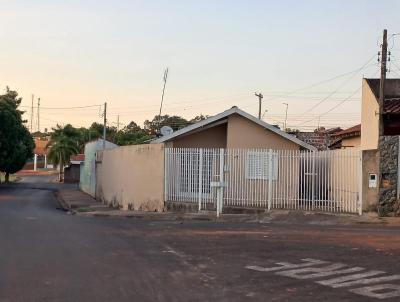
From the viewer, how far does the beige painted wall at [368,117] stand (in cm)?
2362

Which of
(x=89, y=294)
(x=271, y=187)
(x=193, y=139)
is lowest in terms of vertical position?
(x=89, y=294)

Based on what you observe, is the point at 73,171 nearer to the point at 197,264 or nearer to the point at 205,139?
the point at 205,139

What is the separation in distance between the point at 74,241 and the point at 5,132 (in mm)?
43046

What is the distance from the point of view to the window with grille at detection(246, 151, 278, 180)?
21891mm

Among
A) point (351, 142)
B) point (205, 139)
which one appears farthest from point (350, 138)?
point (205, 139)

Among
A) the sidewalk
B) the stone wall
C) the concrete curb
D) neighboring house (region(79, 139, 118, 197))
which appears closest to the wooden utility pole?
the stone wall

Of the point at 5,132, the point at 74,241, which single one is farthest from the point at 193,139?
the point at 5,132

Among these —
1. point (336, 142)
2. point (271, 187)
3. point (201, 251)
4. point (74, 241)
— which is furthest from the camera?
point (336, 142)

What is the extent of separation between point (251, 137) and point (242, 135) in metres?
0.43

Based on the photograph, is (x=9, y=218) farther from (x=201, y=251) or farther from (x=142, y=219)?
(x=201, y=251)

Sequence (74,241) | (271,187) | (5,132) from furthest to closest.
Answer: (5,132) < (271,187) < (74,241)

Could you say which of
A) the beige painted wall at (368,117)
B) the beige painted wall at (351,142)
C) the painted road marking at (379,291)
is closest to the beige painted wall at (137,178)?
the beige painted wall at (368,117)

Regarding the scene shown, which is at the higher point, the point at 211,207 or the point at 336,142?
the point at 336,142

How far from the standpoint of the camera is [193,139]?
25.7 metres
